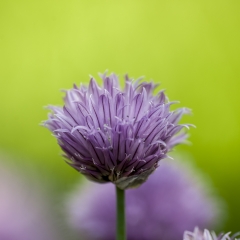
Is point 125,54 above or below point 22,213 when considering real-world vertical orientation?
above

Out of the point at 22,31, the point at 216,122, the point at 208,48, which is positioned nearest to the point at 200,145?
the point at 216,122

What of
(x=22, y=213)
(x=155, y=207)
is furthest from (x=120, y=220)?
(x=155, y=207)

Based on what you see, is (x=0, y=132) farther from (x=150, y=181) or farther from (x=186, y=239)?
(x=186, y=239)

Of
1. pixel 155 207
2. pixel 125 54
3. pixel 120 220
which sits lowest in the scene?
pixel 120 220

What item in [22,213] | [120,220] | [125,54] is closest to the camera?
[120,220]

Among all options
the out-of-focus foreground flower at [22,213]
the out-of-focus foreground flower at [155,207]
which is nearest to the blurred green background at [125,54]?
the out-of-focus foreground flower at [155,207]

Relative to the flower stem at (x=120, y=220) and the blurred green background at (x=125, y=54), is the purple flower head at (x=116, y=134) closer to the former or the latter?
the flower stem at (x=120, y=220)

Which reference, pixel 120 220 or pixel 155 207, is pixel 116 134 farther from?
pixel 155 207
